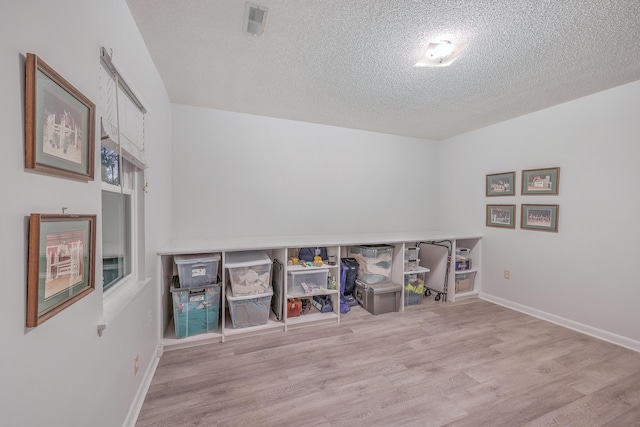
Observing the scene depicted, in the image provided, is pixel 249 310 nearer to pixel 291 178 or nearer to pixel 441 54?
pixel 291 178

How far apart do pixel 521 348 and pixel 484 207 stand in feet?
6.17

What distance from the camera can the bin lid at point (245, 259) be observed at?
2.51m

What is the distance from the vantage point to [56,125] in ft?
2.79

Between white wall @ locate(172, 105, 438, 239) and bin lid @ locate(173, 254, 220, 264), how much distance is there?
2.05ft

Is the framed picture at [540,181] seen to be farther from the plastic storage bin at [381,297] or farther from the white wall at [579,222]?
the plastic storage bin at [381,297]

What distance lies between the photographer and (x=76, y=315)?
3.27 ft

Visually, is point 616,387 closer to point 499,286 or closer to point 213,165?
point 499,286

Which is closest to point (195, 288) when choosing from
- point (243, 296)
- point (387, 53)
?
point (243, 296)

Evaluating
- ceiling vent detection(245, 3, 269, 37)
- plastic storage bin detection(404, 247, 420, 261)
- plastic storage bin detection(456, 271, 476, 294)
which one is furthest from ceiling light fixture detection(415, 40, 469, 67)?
plastic storage bin detection(456, 271, 476, 294)

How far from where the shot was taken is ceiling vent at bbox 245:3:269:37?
1.58 meters

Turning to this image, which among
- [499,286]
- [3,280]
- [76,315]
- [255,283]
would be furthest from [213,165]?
[499,286]

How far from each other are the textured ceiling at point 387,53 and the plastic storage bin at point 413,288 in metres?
2.09

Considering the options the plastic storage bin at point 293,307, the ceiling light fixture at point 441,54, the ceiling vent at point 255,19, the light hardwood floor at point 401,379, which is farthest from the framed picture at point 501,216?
the ceiling vent at point 255,19

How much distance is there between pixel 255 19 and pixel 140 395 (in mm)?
2536
